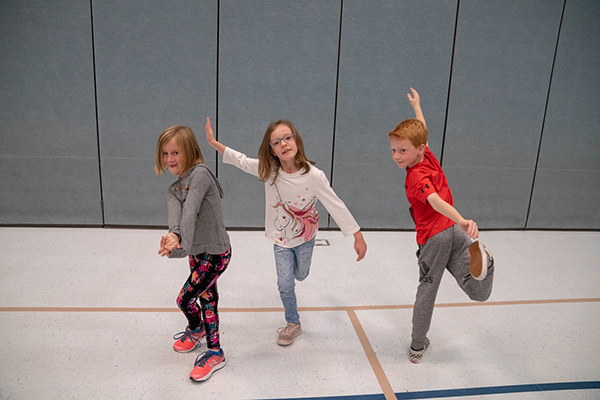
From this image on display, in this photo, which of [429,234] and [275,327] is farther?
[275,327]

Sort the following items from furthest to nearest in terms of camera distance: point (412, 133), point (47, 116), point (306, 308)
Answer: point (47, 116), point (306, 308), point (412, 133)

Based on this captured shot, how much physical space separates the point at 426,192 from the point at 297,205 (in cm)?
62

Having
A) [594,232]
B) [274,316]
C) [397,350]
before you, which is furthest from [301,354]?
[594,232]

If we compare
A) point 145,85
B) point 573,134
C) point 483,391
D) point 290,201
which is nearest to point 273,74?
point 145,85

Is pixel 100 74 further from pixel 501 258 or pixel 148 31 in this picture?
pixel 501 258

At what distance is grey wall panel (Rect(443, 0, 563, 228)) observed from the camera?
3555mm

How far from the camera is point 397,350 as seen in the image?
6.16ft

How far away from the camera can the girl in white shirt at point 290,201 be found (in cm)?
174

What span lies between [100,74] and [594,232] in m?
5.53

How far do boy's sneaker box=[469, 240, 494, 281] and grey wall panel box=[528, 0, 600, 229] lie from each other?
3.11 m

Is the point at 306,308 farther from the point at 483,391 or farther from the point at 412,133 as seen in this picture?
the point at 412,133

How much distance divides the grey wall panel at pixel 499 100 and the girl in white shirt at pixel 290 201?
2463mm

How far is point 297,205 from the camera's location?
5.92ft

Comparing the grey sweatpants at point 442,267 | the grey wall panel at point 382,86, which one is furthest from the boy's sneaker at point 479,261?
the grey wall panel at point 382,86
